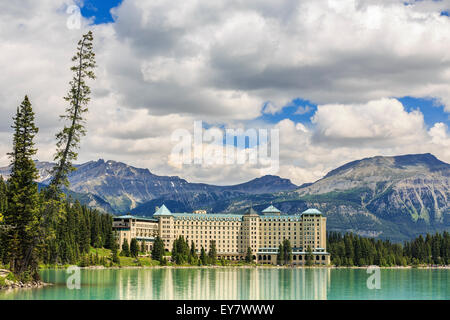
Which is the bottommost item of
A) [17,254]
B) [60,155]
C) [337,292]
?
[337,292]

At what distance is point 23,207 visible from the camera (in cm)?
9588

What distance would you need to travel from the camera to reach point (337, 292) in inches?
4006

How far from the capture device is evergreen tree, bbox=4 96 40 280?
94375 millimetres

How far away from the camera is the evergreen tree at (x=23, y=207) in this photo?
9438 cm

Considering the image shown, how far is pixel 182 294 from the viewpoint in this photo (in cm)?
8962
